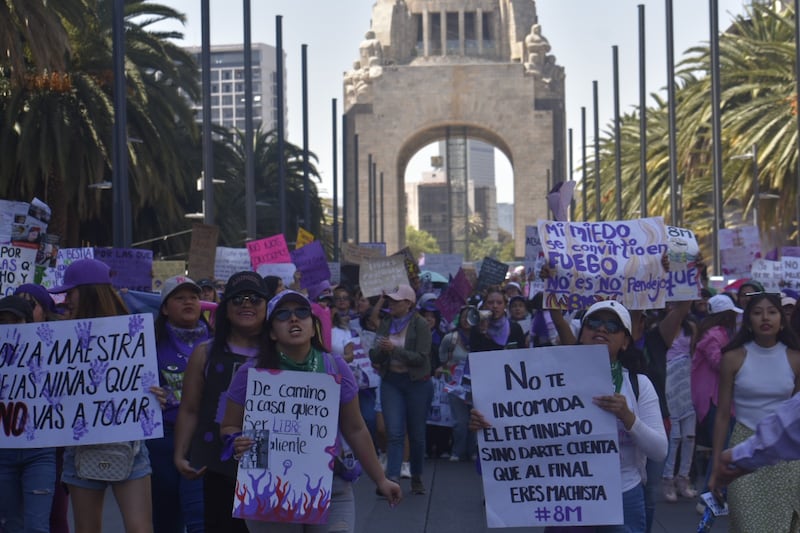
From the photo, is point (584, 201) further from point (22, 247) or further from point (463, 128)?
point (22, 247)

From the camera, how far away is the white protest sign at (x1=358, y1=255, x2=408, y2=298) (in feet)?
56.5

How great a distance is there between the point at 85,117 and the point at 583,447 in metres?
22.1

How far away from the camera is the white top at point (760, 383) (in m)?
7.17

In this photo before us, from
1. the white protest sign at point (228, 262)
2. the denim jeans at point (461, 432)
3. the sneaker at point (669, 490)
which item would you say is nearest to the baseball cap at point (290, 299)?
the sneaker at point (669, 490)

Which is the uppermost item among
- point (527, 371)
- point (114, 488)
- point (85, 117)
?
point (85, 117)

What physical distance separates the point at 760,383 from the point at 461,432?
26.1ft

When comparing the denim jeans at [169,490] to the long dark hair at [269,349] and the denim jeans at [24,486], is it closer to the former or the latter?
the denim jeans at [24,486]

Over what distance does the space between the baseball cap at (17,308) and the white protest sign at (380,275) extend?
986 centimetres

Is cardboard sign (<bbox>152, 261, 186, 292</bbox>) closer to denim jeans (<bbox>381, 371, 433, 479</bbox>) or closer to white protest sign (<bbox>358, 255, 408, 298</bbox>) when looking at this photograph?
white protest sign (<bbox>358, 255, 408, 298</bbox>)

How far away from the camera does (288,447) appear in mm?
5730

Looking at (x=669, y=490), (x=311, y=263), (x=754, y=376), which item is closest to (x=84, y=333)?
(x=754, y=376)

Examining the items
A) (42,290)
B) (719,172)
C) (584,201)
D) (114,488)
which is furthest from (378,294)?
(584,201)

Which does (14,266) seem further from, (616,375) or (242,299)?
(616,375)

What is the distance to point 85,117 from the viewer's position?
26.8 meters
